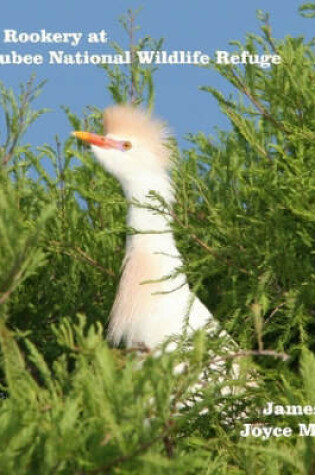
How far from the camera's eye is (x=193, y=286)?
458 centimetres

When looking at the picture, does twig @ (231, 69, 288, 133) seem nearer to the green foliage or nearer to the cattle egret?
the green foliage

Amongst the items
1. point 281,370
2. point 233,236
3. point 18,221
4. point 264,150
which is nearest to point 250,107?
point 264,150

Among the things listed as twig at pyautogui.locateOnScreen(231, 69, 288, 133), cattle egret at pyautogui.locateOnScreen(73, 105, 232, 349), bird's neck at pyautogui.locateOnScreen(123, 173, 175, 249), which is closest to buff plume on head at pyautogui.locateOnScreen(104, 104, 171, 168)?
cattle egret at pyautogui.locateOnScreen(73, 105, 232, 349)

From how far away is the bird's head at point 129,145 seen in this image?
519cm

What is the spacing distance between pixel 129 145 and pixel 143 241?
0.57 metres

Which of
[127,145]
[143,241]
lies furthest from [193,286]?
[127,145]

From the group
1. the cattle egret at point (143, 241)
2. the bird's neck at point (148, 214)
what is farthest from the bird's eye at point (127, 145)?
the bird's neck at point (148, 214)

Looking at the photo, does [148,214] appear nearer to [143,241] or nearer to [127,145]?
[143,241]

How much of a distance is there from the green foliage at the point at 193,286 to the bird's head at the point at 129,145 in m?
0.08

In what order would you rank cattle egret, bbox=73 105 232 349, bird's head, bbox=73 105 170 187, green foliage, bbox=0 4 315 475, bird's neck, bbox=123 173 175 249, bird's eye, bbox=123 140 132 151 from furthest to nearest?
bird's eye, bbox=123 140 132 151 < bird's head, bbox=73 105 170 187 < bird's neck, bbox=123 173 175 249 < cattle egret, bbox=73 105 232 349 < green foliage, bbox=0 4 315 475

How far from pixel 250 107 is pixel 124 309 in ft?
3.58

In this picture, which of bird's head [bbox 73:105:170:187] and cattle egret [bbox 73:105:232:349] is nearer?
cattle egret [bbox 73:105:232:349]

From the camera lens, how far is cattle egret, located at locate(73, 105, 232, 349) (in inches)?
188

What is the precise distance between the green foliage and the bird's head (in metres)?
0.08
